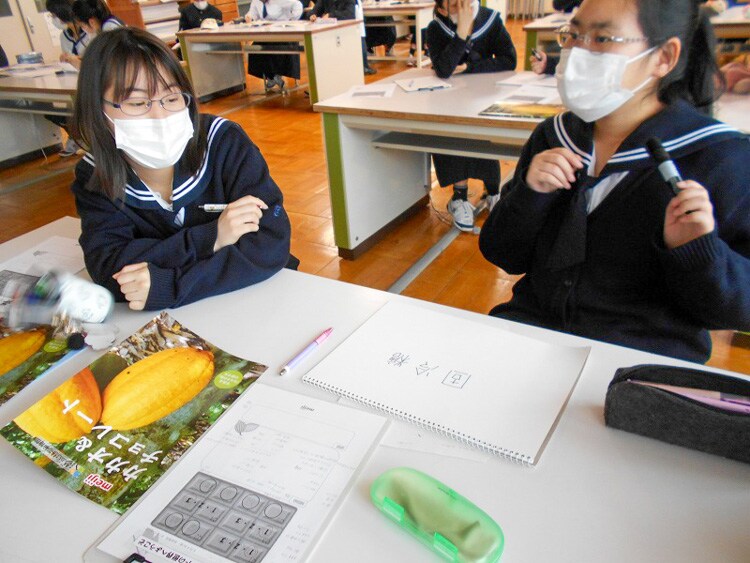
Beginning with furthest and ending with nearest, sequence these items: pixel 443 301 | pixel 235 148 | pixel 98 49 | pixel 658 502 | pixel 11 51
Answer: pixel 11 51
pixel 443 301
pixel 235 148
pixel 98 49
pixel 658 502

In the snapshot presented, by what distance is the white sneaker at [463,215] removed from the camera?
106 inches

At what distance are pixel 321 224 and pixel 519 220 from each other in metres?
1.89

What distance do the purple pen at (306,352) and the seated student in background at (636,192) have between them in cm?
46

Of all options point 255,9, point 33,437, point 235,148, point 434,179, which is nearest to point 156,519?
point 33,437

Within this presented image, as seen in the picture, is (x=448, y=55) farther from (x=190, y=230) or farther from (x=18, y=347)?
(x=18, y=347)

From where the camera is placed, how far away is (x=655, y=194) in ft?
3.03

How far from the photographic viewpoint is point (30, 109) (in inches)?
147

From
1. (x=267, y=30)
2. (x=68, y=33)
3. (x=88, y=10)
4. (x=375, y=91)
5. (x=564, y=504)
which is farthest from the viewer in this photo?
(x=267, y=30)

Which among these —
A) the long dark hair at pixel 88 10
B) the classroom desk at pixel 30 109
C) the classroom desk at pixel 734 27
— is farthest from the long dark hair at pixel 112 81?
the long dark hair at pixel 88 10

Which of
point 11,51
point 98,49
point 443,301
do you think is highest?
point 98,49

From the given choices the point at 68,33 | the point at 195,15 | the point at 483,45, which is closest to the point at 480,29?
the point at 483,45

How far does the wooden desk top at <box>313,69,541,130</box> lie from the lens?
1.87 metres

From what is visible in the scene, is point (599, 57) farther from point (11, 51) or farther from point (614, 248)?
point (11, 51)

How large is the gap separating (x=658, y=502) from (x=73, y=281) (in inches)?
35.0
